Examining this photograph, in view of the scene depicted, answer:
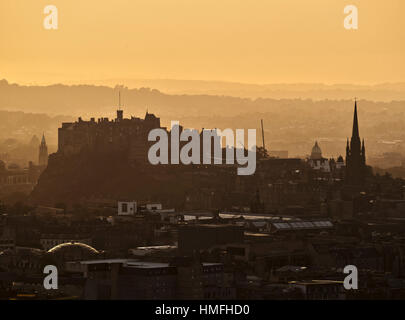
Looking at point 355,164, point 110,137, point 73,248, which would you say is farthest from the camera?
point 110,137

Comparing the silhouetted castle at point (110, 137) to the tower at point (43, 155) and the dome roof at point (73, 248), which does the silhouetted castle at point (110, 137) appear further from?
the dome roof at point (73, 248)

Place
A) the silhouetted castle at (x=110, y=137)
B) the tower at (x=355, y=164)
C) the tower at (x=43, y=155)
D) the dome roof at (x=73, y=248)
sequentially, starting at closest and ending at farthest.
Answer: the dome roof at (x=73, y=248) < the tower at (x=355, y=164) < the silhouetted castle at (x=110, y=137) < the tower at (x=43, y=155)

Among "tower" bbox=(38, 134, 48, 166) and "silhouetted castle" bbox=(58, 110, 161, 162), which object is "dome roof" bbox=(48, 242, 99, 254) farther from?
"tower" bbox=(38, 134, 48, 166)

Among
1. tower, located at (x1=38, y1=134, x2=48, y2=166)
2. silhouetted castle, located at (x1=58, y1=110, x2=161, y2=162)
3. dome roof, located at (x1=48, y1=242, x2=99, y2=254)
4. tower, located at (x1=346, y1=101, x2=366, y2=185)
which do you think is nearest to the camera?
dome roof, located at (x1=48, y1=242, x2=99, y2=254)

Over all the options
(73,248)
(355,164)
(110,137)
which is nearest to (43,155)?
(110,137)

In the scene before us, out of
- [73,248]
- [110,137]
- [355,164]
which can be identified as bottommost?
[73,248]

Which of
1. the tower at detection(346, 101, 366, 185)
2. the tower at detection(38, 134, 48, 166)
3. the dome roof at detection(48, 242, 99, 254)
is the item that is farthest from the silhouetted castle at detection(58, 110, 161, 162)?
the dome roof at detection(48, 242, 99, 254)

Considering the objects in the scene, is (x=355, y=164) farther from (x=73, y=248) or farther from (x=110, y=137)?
(x=73, y=248)

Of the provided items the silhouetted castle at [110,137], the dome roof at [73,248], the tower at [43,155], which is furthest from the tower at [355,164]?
the tower at [43,155]

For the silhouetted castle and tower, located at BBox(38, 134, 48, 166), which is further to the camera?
tower, located at BBox(38, 134, 48, 166)

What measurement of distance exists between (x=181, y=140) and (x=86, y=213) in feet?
83.2

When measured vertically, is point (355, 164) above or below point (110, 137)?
below

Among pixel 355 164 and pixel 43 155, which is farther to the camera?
pixel 43 155

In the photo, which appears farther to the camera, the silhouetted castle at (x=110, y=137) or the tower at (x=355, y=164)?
the silhouetted castle at (x=110, y=137)
